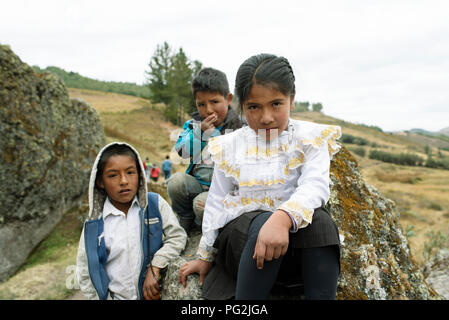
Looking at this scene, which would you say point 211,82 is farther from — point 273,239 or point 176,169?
point 176,169

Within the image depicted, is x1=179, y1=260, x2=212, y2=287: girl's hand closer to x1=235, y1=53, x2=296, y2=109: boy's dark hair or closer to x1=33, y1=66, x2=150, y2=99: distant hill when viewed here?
x1=235, y1=53, x2=296, y2=109: boy's dark hair

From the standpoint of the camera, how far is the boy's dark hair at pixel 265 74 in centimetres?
170

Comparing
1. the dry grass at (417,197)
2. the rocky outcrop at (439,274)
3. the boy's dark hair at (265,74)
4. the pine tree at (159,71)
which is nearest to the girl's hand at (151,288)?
the boy's dark hair at (265,74)

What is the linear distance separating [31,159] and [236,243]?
6.82 meters

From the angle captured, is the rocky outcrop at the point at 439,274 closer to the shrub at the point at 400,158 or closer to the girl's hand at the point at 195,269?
the girl's hand at the point at 195,269

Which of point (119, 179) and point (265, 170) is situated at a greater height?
point (265, 170)

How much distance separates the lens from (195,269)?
202cm

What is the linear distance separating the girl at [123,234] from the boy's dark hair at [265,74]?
46.7 inches

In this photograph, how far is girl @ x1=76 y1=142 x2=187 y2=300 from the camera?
7.35 ft

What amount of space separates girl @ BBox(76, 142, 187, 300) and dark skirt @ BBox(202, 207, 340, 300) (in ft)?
2.00

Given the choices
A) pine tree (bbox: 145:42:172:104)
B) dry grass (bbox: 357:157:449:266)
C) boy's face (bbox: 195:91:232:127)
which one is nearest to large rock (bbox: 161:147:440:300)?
boy's face (bbox: 195:91:232:127)

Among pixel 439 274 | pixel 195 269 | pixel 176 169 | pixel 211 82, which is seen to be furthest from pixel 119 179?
pixel 176 169

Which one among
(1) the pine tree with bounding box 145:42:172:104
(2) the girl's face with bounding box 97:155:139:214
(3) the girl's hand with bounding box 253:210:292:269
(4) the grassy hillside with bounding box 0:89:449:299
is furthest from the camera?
(1) the pine tree with bounding box 145:42:172:104

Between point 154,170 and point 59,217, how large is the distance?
7.10 m
